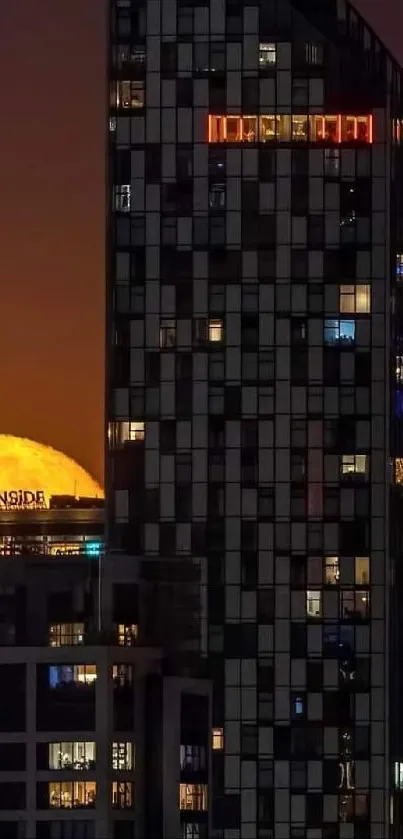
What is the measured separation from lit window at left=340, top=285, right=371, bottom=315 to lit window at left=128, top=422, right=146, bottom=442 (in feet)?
19.9

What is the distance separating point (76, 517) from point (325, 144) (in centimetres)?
1914

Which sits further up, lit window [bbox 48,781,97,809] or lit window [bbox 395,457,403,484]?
lit window [bbox 395,457,403,484]

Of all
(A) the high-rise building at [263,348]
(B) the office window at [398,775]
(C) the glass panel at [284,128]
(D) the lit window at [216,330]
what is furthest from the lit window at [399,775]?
(C) the glass panel at [284,128]

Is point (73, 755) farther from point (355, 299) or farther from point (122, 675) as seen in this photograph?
point (355, 299)

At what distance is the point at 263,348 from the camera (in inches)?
2808

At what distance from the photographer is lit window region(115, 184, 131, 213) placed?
71.3 m

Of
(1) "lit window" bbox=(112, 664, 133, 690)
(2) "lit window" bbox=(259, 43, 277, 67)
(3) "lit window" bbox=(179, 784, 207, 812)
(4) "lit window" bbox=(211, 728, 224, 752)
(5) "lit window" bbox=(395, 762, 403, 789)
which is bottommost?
(3) "lit window" bbox=(179, 784, 207, 812)

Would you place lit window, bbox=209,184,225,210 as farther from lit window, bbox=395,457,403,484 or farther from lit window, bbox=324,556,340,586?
lit window, bbox=324,556,340,586

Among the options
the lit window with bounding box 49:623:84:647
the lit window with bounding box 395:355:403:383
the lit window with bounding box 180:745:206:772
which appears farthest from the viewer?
the lit window with bounding box 395:355:403:383

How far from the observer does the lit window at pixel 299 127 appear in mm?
71312

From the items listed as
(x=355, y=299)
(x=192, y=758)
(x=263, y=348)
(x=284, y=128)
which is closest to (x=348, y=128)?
(x=284, y=128)

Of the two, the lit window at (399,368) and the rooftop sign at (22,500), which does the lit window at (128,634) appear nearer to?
the lit window at (399,368)

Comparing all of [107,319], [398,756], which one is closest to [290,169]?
[107,319]

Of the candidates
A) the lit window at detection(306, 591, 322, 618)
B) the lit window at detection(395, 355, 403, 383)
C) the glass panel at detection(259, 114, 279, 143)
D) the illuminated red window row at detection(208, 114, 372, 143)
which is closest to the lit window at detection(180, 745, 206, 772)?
the lit window at detection(306, 591, 322, 618)
